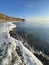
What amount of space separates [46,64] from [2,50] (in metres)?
3.17

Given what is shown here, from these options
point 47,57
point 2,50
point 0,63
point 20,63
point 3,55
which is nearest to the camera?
point 0,63

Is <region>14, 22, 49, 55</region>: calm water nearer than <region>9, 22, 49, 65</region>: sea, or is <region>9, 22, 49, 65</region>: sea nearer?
<region>9, 22, 49, 65</region>: sea

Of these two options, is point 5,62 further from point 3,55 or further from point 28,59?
point 28,59

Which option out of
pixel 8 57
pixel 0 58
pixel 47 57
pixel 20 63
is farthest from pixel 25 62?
pixel 47 57

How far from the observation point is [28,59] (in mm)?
7371

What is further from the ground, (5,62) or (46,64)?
(5,62)

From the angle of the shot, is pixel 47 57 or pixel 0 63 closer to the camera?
pixel 0 63

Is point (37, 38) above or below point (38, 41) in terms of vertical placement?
below

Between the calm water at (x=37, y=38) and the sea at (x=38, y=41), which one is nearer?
the sea at (x=38, y=41)

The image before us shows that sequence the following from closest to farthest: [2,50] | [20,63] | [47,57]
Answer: [20,63], [2,50], [47,57]

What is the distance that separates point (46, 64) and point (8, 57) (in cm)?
261

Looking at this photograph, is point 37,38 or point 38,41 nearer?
point 38,41

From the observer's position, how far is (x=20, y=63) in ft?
21.9

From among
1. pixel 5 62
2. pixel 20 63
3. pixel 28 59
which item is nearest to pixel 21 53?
pixel 28 59
